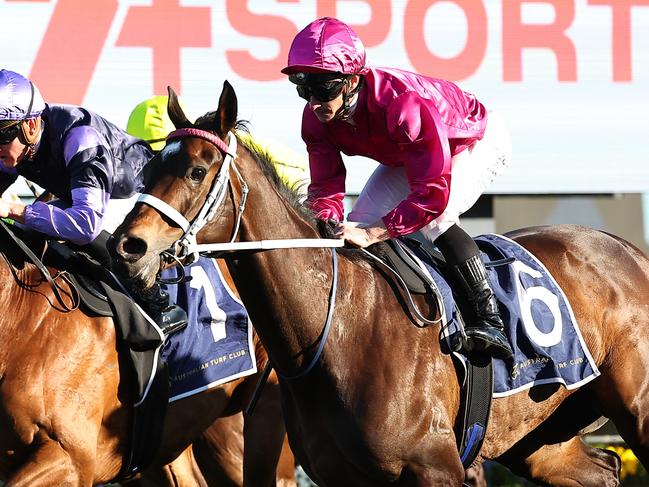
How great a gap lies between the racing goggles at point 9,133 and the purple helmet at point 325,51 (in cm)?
111

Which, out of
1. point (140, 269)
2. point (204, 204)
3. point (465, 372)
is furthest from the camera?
point (465, 372)

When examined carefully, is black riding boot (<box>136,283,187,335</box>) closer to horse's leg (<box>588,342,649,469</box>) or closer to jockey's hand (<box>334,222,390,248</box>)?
jockey's hand (<box>334,222,390,248</box>)

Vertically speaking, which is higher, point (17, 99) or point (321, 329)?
point (17, 99)

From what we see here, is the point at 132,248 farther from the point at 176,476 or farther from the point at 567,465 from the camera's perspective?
the point at 567,465

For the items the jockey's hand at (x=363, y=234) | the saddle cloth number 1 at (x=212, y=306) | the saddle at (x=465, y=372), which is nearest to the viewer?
the jockey's hand at (x=363, y=234)

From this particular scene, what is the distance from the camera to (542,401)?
14.3ft

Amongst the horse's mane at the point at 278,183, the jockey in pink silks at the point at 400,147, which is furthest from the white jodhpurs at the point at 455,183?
the horse's mane at the point at 278,183

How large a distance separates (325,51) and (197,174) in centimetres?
62

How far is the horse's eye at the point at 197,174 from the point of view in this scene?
3.37 metres

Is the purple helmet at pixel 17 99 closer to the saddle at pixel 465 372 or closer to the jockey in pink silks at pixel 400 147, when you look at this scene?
the jockey in pink silks at pixel 400 147

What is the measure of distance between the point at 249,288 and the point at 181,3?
373 centimetres

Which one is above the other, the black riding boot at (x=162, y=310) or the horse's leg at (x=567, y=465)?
the black riding boot at (x=162, y=310)

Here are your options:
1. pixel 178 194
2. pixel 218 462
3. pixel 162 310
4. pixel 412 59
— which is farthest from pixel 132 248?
pixel 412 59

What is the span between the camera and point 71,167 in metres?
4.21
